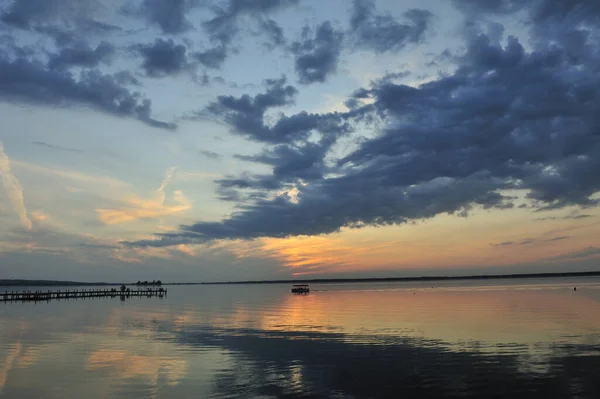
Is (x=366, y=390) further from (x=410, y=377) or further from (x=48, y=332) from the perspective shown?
(x=48, y=332)

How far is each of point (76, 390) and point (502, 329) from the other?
41.2 m

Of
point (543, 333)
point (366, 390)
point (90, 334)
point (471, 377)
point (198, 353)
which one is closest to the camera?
point (366, 390)

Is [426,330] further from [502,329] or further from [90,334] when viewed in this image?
[90,334]

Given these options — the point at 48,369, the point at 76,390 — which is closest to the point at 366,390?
the point at 76,390

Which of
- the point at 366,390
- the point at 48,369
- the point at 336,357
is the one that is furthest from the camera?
the point at 336,357

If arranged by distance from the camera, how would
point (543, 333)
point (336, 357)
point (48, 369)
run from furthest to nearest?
point (543, 333) → point (336, 357) → point (48, 369)

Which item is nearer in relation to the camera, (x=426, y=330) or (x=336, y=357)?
(x=336, y=357)

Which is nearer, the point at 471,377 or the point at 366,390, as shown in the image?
the point at 366,390

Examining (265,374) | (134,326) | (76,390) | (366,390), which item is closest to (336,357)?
(265,374)

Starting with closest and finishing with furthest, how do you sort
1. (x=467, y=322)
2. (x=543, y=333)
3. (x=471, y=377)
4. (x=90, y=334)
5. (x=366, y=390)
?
(x=366, y=390), (x=471, y=377), (x=543, y=333), (x=90, y=334), (x=467, y=322)

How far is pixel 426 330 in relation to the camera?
5100 cm

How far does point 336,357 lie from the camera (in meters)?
35.2

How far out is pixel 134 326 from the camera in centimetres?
5809

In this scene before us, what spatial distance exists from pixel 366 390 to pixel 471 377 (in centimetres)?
699
